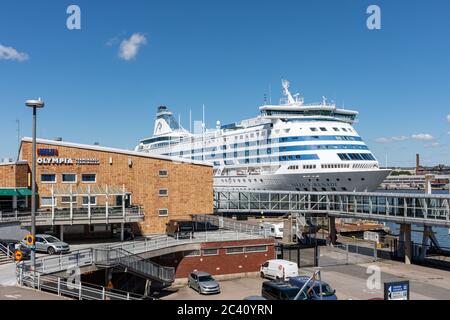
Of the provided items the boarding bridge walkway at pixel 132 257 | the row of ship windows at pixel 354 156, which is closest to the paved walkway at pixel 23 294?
the boarding bridge walkway at pixel 132 257

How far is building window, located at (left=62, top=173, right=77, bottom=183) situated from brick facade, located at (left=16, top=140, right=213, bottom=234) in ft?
0.69

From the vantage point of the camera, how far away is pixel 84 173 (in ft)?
102

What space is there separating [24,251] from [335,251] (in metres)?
25.2

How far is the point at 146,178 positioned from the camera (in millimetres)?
32750

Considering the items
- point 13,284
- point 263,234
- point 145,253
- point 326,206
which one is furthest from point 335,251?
point 13,284

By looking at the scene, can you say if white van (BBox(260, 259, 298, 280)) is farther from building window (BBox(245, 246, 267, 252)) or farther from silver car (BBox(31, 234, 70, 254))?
silver car (BBox(31, 234, 70, 254))

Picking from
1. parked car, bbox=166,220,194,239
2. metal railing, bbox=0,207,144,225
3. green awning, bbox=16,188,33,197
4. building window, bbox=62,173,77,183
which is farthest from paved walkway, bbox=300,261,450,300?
green awning, bbox=16,188,33,197

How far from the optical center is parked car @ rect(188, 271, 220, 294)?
23.7 m

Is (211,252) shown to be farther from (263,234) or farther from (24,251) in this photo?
(24,251)

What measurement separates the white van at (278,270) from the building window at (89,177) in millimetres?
13285

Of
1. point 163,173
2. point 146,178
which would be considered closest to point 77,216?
point 146,178

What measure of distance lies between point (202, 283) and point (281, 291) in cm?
600

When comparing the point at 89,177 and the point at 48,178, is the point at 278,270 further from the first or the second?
the point at 48,178

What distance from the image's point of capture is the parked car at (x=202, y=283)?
2372 cm
